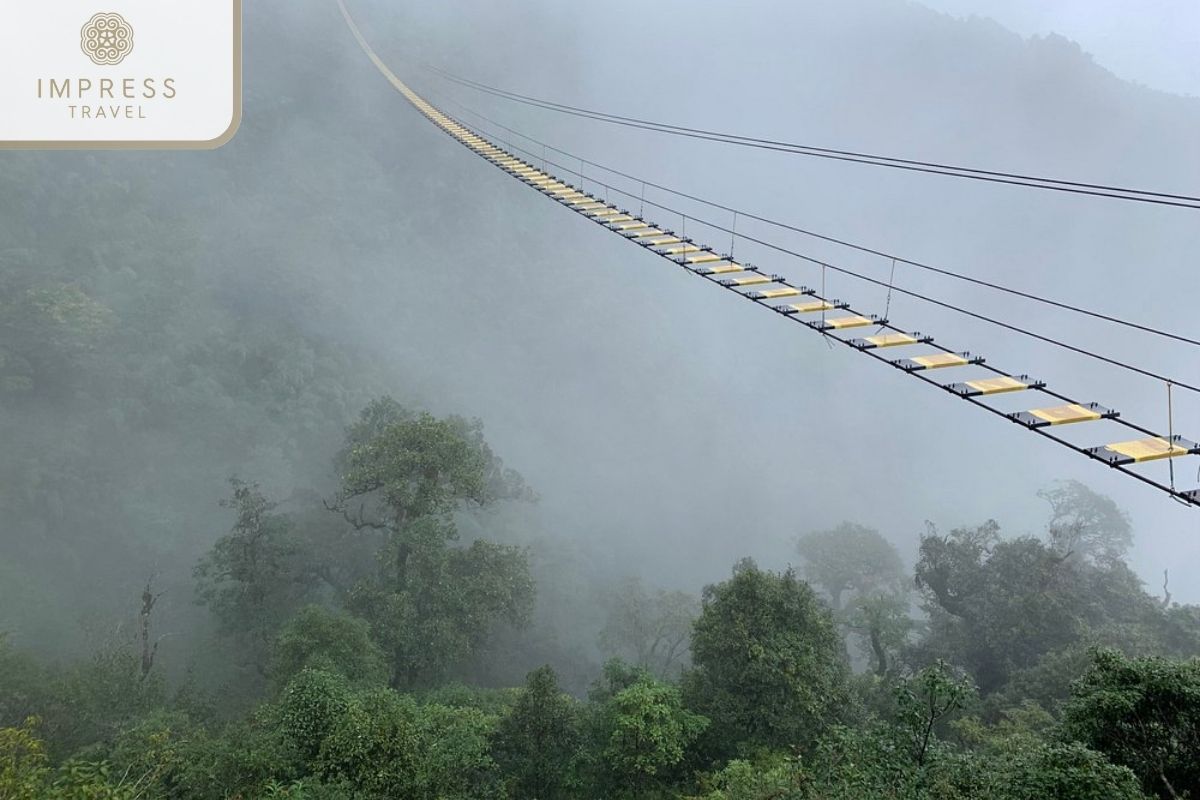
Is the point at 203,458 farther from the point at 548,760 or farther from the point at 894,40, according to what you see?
the point at 894,40

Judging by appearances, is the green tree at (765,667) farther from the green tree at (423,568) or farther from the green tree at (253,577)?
the green tree at (253,577)

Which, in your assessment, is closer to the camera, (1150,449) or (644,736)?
(1150,449)

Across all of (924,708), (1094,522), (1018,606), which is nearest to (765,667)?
(924,708)

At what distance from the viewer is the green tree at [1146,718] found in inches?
277

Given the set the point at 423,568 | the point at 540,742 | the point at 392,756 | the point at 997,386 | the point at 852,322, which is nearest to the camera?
the point at 997,386

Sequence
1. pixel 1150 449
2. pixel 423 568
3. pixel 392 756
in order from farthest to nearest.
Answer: pixel 423 568
pixel 392 756
pixel 1150 449

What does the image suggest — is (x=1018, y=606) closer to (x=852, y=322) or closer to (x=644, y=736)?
(x=644, y=736)

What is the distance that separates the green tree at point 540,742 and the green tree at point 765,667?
289 cm

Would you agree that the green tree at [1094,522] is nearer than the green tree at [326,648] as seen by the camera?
No

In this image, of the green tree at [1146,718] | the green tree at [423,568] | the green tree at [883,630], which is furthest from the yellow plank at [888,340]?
the green tree at [883,630]

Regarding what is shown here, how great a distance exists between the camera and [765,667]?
12.5m

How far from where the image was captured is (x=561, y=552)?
1395 inches

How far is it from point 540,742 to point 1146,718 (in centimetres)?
936

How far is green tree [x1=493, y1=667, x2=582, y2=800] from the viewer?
11836 millimetres
